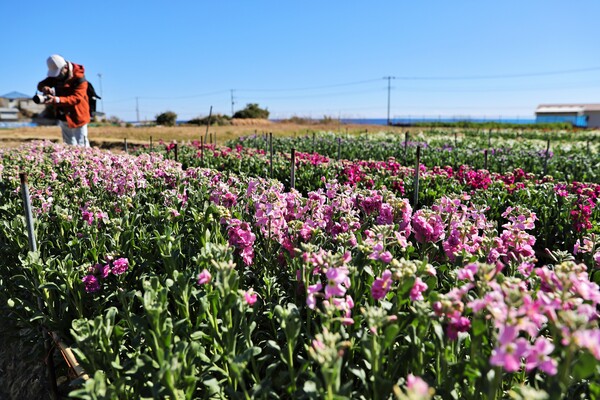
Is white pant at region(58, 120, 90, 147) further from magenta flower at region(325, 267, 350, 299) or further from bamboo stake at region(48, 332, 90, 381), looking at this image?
magenta flower at region(325, 267, 350, 299)

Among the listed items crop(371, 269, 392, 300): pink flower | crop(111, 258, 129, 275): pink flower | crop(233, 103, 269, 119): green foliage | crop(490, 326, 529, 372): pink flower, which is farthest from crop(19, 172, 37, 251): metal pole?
crop(233, 103, 269, 119): green foliage

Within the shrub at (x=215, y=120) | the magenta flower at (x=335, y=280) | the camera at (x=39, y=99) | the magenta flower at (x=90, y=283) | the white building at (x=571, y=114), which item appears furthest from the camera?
the white building at (x=571, y=114)

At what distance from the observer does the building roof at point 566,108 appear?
71.1 metres

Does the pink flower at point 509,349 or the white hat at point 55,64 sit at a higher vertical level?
the white hat at point 55,64

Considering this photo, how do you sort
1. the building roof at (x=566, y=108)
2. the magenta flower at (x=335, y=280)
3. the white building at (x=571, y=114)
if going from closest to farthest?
1. the magenta flower at (x=335, y=280)
2. the white building at (x=571, y=114)
3. the building roof at (x=566, y=108)

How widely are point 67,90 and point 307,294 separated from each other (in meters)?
8.34

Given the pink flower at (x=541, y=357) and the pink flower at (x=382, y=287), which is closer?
the pink flower at (x=541, y=357)

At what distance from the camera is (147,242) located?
3.06 meters

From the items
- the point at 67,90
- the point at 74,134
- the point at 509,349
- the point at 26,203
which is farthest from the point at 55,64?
the point at 509,349

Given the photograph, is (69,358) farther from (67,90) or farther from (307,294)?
(67,90)

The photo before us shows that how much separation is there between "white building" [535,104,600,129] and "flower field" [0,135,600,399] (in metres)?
71.9

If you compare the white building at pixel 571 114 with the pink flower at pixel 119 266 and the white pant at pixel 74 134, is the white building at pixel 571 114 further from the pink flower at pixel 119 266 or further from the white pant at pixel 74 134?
the pink flower at pixel 119 266

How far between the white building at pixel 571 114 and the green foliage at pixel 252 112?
4439cm

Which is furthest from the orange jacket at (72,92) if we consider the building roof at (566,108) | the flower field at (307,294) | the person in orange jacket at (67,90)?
the building roof at (566,108)
